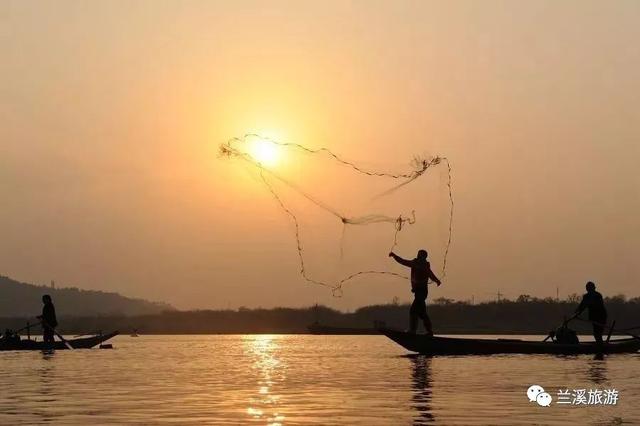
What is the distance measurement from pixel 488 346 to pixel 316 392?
17.3 meters

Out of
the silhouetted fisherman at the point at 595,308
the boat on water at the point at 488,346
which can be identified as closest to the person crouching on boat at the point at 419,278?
the boat on water at the point at 488,346

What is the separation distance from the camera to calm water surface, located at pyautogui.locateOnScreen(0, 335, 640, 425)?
18.9m

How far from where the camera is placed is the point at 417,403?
70.1 ft

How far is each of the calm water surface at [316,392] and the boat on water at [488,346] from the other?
6.01 ft

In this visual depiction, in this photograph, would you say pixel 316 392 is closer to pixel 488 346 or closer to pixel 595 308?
pixel 488 346

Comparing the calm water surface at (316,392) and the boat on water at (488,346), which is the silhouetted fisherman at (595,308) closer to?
the boat on water at (488,346)

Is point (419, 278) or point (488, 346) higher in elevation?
point (419, 278)

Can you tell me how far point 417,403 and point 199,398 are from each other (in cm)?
458

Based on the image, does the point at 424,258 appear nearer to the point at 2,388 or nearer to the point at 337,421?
the point at 2,388

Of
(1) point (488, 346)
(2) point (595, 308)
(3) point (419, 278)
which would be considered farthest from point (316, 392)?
(2) point (595, 308)

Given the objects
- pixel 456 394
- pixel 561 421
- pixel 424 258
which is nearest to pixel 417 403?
pixel 456 394

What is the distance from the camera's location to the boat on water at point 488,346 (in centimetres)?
3978

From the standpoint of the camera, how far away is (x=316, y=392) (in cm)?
2436

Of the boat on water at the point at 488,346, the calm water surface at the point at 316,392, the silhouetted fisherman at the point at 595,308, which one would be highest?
the silhouetted fisherman at the point at 595,308
